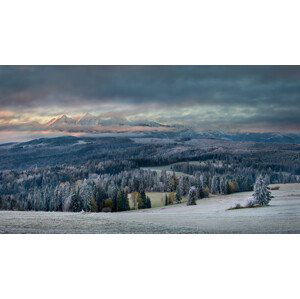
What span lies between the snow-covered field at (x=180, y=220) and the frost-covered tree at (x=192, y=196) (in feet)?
0.26

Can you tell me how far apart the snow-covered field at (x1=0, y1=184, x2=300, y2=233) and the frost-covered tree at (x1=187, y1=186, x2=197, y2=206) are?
80 millimetres

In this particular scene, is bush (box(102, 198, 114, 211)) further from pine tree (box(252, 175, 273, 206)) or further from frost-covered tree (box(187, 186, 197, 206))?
pine tree (box(252, 175, 273, 206))

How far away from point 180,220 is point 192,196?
0.43 meters

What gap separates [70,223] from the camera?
9.02 metres

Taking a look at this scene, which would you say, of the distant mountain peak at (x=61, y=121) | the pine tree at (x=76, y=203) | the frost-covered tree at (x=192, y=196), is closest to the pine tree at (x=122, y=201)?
the pine tree at (x=76, y=203)

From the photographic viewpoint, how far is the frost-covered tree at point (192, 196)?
9188 mm

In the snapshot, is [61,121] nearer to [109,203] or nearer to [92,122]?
[92,122]

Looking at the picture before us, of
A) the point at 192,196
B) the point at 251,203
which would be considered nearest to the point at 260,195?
the point at 251,203

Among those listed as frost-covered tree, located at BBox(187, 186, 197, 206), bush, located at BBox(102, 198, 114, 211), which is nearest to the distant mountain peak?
bush, located at BBox(102, 198, 114, 211)

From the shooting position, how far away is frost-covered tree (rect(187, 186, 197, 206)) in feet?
30.1

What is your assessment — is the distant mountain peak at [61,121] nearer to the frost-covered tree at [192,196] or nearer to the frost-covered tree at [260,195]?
the frost-covered tree at [192,196]
